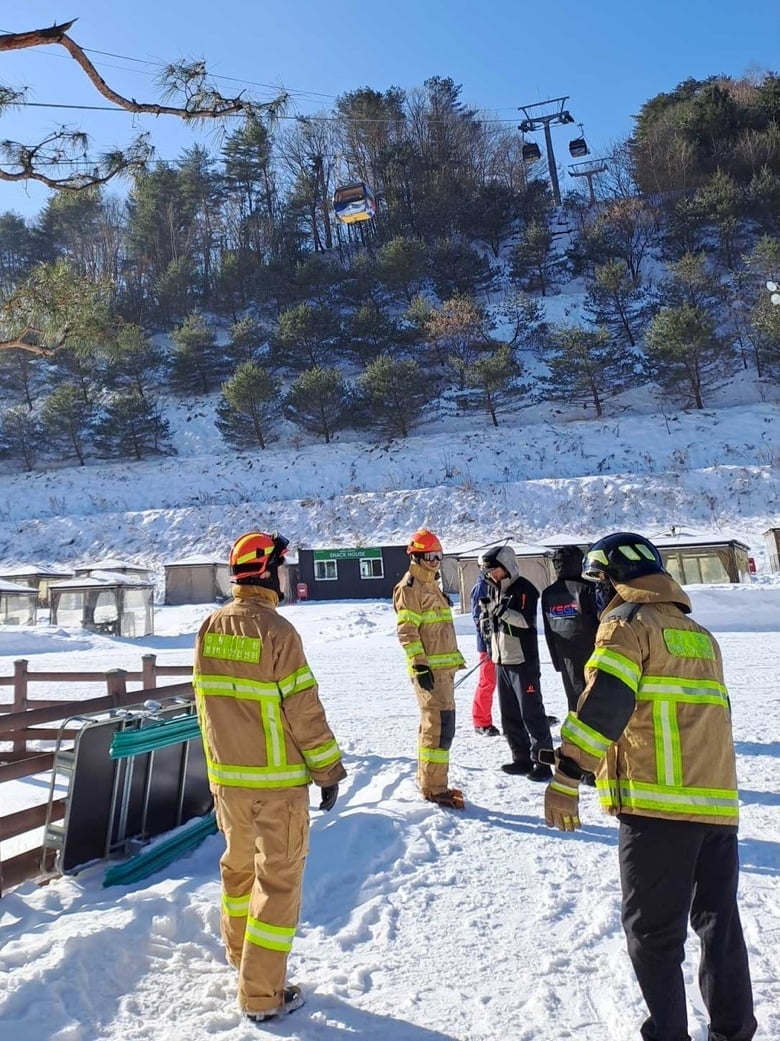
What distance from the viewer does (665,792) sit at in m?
→ 2.27

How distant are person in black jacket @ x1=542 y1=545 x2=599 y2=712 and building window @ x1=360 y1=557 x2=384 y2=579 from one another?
24.9 metres

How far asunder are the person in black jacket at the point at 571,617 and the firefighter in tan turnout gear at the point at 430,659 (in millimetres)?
838

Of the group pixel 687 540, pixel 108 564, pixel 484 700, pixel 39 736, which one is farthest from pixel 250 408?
pixel 484 700

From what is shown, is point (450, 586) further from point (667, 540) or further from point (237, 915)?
point (237, 915)

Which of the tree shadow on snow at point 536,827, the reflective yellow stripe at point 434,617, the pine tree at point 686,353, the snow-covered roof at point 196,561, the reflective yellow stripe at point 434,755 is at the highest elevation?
the pine tree at point 686,353

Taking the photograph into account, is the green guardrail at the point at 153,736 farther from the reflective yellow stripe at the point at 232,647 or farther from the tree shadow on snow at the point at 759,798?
the tree shadow on snow at the point at 759,798

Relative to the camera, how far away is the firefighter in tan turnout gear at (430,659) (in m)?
5.02

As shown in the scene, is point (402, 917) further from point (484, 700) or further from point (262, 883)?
point (484, 700)

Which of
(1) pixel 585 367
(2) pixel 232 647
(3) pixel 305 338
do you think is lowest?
(2) pixel 232 647

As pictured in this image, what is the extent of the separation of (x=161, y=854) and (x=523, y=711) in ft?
8.98

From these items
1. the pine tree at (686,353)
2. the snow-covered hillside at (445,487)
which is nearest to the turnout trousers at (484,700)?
the snow-covered hillside at (445,487)

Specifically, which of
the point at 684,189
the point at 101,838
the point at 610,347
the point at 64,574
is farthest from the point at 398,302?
the point at 101,838

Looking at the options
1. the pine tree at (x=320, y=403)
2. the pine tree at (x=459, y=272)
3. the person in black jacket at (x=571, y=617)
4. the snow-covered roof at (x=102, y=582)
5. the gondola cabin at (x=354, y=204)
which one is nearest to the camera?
the person in black jacket at (x=571, y=617)

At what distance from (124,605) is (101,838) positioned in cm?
2259
